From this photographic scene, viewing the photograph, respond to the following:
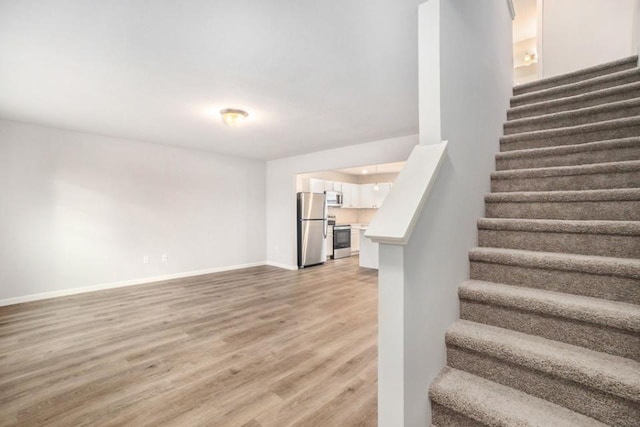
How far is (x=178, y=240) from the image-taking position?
5.09 metres

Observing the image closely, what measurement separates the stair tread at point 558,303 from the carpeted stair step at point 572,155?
108 centimetres

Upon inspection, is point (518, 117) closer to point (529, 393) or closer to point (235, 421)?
point (529, 393)

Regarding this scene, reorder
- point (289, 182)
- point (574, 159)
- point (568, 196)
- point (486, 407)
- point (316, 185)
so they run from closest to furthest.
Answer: point (486, 407)
point (568, 196)
point (574, 159)
point (289, 182)
point (316, 185)

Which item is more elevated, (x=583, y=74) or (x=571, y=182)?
(x=583, y=74)

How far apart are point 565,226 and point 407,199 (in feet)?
3.65

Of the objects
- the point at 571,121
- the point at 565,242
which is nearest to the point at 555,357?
the point at 565,242

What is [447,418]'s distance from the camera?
1.19 metres

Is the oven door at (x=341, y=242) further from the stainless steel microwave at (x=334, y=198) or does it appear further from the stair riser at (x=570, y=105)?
the stair riser at (x=570, y=105)

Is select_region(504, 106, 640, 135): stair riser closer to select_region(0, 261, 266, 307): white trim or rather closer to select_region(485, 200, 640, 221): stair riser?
select_region(485, 200, 640, 221): stair riser

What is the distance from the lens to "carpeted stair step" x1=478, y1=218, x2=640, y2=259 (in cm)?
137

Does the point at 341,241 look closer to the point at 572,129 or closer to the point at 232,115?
the point at 232,115

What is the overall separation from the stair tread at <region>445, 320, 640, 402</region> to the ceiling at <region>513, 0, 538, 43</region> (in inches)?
201

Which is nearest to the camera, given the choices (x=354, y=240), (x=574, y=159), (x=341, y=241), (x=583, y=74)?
(x=574, y=159)

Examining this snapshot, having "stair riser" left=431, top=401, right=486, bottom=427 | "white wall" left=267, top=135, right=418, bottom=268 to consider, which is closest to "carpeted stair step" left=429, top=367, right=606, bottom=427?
"stair riser" left=431, top=401, right=486, bottom=427
